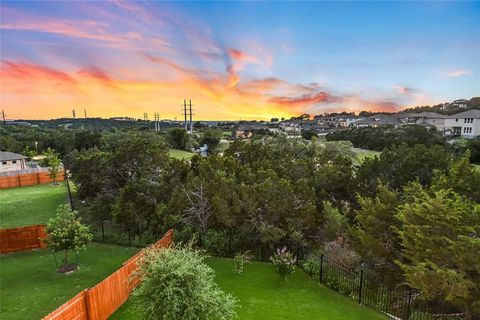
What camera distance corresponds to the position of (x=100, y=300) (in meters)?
10.1

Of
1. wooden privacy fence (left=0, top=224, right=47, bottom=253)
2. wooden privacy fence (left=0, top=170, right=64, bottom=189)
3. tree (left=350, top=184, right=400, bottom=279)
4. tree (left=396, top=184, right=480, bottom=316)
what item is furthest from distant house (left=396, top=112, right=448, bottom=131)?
wooden privacy fence (left=0, top=224, right=47, bottom=253)

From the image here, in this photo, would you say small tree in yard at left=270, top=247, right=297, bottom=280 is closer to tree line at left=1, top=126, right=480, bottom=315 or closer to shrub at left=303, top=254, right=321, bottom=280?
shrub at left=303, top=254, right=321, bottom=280

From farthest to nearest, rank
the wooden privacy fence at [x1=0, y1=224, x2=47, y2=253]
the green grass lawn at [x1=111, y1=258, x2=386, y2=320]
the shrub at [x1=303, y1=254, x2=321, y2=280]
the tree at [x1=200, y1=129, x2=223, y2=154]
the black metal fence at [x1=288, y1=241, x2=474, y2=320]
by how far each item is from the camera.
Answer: the tree at [x1=200, y1=129, x2=223, y2=154], the wooden privacy fence at [x1=0, y1=224, x2=47, y2=253], the shrub at [x1=303, y1=254, x2=321, y2=280], the green grass lawn at [x1=111, y1=258, x2=386, y2=320], the black metal fence at [x1=288, y1=241, x2=474, y2=320]

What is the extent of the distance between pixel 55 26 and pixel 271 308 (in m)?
17.7

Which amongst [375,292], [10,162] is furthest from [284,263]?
[10,162]

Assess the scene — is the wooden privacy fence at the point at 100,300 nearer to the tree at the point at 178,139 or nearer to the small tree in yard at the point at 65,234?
the small tree in yard at the point at 65,234

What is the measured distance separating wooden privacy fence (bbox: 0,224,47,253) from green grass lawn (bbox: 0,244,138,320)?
1.51 feet

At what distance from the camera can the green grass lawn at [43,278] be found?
39.5 ft

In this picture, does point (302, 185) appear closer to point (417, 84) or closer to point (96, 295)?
point (96, 295)

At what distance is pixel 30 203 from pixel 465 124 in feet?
252

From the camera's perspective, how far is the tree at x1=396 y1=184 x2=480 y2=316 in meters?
8.95

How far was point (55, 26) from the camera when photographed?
56.0 feet

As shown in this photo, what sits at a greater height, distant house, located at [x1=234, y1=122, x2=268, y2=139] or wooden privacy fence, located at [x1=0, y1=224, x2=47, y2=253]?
distant house, located at [x1=234, y1=122, x2=268, y2=139]

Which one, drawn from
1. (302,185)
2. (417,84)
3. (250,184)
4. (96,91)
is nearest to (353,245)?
(302,185)
